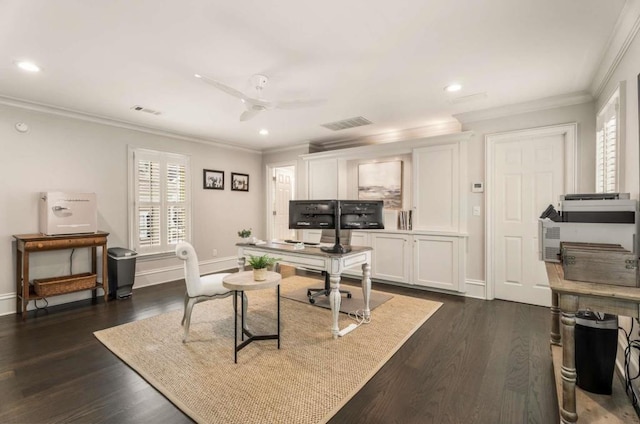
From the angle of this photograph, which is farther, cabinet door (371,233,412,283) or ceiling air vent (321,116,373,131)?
cabinet door (371,233,412,283)

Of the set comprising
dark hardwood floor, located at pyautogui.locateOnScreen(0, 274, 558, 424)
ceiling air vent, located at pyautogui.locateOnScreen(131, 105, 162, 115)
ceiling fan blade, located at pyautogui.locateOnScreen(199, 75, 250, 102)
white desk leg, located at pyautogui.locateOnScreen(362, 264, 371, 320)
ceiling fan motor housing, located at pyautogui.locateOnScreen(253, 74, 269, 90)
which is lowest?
dark hardwood floor, located at pyautogui.locateOnScreen(0, 274, 558, 424)

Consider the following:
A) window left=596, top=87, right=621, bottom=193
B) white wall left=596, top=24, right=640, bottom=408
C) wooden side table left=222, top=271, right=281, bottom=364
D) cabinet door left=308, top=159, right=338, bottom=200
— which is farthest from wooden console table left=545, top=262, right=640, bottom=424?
cabinet door left=308, top=159, right=338, bottom=200

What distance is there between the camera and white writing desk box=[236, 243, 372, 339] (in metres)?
2.87

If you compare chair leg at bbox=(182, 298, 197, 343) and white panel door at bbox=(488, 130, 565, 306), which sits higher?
white panel door at bbox=(488, 130, 565, 306)

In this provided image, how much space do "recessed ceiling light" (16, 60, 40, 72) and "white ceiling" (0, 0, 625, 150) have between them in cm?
7

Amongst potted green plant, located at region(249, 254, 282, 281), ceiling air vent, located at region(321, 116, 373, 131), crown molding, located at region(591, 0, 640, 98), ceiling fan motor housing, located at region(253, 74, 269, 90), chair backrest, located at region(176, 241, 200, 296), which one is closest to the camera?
crown molding, located at region(591, 0, 640, 98)

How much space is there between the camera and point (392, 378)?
2.23 metres

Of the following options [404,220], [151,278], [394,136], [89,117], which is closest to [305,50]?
[394,136]

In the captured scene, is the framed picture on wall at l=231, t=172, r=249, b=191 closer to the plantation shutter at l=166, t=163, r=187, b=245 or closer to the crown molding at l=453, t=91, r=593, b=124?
the plantation shutter at l=166, t=163, r=187, b=245

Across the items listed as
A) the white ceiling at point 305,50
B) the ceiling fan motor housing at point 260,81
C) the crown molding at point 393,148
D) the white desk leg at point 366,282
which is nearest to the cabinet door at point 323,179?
the crown molding at point 393,148

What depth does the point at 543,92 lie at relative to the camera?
11.3 feet

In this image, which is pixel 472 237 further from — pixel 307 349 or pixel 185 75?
pixel 185 75

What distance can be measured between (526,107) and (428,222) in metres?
1.93

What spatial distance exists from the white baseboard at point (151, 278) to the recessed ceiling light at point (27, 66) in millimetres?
2668
